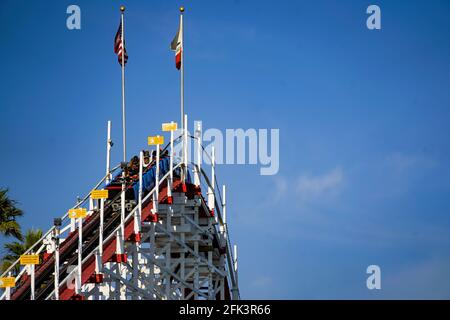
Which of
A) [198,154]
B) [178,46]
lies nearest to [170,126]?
[198,154]

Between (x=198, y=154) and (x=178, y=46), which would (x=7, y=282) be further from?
(x=178, y=46)

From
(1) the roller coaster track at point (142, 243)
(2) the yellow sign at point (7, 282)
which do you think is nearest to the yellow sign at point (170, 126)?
(1) the roller coaster track at point (142, 243)

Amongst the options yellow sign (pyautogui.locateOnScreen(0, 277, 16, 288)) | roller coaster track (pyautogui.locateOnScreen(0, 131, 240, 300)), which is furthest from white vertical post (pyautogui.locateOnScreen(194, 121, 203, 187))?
yellow sign (pyautogui.locateOnScreen(0, 277, 16, 288))

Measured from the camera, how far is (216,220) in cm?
4334

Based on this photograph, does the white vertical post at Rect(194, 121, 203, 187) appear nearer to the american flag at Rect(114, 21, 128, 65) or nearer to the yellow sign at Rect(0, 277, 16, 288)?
the american flag at Rect(114, 21, 128, 65)

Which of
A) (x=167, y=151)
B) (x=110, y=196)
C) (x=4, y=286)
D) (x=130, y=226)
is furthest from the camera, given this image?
(x=167, y=151)

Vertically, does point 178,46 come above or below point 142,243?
above

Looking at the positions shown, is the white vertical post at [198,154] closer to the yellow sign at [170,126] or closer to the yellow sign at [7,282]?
the yellow sign at [170,126]

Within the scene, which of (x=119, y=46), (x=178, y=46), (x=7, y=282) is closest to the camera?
(x=7, y=282)

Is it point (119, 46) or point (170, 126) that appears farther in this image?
point (119, 46)

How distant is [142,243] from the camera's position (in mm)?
39188
